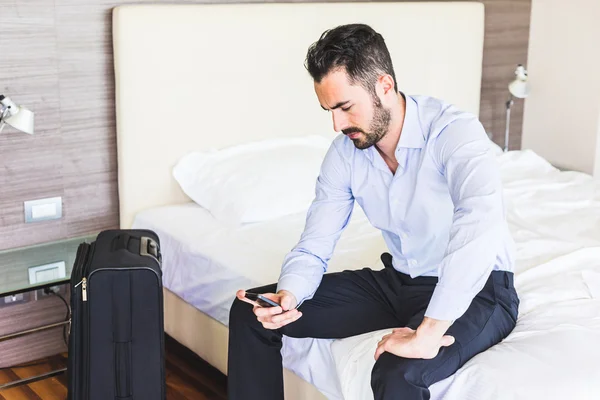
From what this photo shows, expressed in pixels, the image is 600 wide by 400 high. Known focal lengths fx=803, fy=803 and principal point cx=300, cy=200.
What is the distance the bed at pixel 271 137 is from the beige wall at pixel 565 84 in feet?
1.29

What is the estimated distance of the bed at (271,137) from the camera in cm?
194

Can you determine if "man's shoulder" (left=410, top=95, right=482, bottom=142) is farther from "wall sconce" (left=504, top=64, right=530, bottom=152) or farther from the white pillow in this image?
"wall sconce" (left=504, top=64, right=530, bottom=152)

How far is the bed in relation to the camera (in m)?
1.94

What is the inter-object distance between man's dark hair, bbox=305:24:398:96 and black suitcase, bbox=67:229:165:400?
31.4 inches

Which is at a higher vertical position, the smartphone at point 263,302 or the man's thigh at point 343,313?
the smartphone at point 263,302

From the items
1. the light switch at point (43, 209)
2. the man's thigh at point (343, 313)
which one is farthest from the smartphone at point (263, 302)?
the light switch at point (43, 209)

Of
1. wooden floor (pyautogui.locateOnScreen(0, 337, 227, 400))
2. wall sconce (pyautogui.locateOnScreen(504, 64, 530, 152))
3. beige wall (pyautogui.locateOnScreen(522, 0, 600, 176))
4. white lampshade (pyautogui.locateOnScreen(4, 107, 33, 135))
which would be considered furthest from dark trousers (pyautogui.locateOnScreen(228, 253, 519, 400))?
beige wall (pyautogui.locateOnScreen(522, 0, 600, 176))

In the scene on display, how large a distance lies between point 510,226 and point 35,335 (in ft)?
5.56

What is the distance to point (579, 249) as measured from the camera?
91.2 inches

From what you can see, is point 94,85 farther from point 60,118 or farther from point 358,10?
point 358,10

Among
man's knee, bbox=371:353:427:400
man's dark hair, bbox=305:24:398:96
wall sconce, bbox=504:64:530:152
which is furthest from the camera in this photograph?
wall sconce, bbox=504:64:530:152

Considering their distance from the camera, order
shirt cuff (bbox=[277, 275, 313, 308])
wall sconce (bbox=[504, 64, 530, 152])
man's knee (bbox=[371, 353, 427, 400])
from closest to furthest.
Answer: man's knee (bbox=[371, 353, 427, 400]), shirt cuff (bbox=[277, 275, 313, 308]), wall sconce (bbox=[504, 64, 530, 152])

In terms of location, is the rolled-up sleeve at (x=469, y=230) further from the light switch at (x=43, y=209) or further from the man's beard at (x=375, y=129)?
the light switch at (x=43, y=209)

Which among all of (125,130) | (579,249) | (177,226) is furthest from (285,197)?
(579,249)
